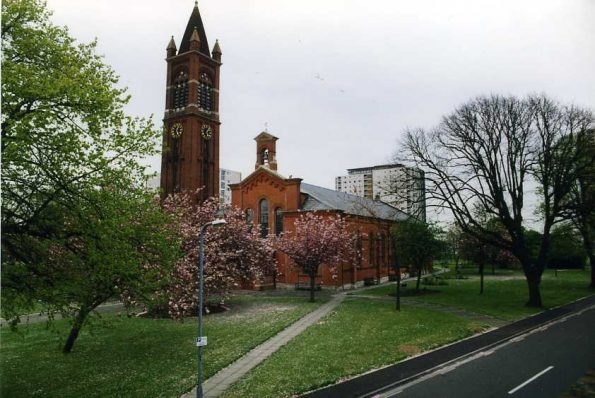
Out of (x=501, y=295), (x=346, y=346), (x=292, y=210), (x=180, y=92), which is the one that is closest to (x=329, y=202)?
(x=292, y=210)

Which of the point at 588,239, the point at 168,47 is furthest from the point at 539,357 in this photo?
the point at 168,47

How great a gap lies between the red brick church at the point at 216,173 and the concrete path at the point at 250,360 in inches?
782

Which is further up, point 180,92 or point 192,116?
point 180,92

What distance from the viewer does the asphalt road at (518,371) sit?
45.9 feet

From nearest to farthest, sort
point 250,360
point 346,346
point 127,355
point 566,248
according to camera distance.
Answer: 1. point 250,360
2. point 127,355
3. point 346,346
4. point 566,248

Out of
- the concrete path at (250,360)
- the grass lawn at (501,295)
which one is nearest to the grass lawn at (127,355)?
the concrete path at (250,360)

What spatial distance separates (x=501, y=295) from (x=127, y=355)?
3268cm

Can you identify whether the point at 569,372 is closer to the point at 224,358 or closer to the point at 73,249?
the point at 224,358

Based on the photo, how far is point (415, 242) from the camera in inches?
1617

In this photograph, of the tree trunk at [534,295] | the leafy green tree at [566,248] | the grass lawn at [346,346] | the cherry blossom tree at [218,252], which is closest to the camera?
the grass lawn at [346,346]

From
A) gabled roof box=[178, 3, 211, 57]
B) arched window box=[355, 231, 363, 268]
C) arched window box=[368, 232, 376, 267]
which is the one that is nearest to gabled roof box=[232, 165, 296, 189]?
arched window box=[355, 231, 363, 268]

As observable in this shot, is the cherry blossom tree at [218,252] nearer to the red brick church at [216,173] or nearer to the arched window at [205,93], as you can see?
the red brick church at [216,173]

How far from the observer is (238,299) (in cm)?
3884

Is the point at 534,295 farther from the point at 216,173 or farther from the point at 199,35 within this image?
the point at 199,35
